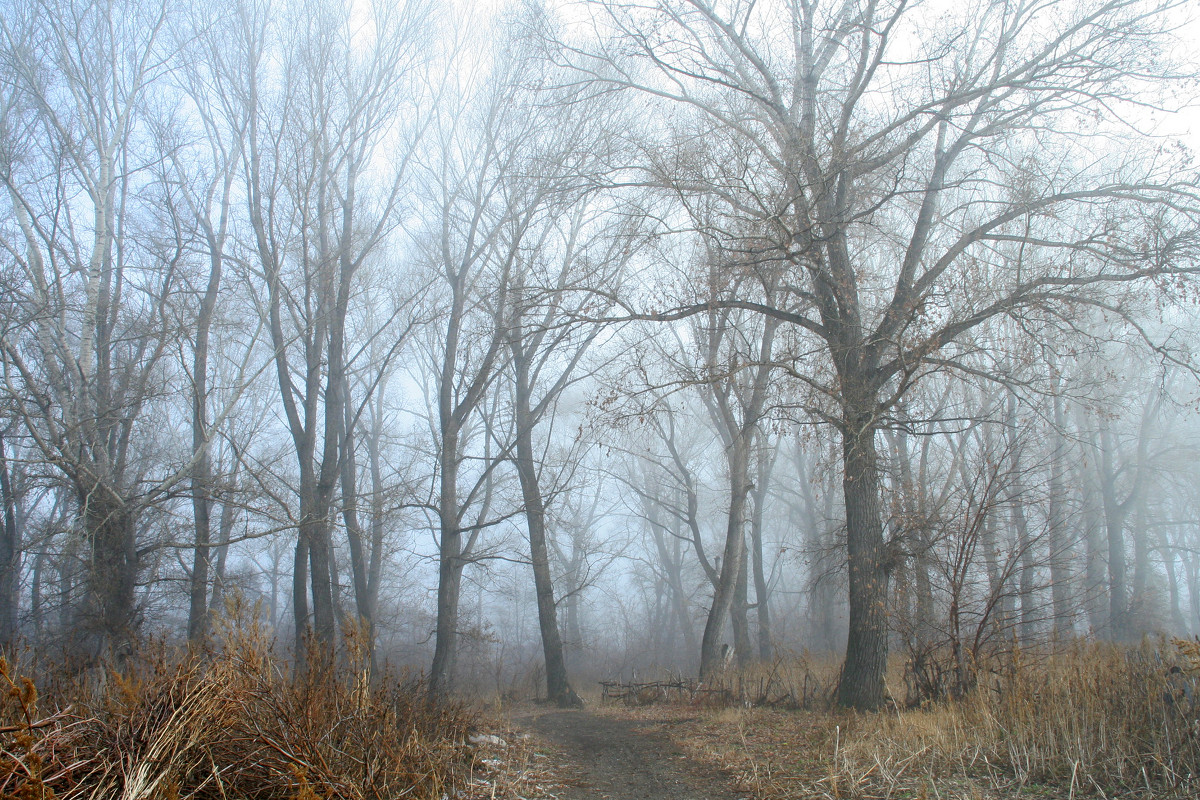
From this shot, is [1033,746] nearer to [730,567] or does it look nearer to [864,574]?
[864,574]

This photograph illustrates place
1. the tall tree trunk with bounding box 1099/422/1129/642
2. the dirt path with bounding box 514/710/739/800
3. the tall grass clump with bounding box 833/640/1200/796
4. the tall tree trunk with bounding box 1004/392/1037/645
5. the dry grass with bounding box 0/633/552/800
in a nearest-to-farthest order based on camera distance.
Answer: the dry grass with bounding box 0/633/552/800 < the tall grass clump with bounding box 833/640/1200/796 < the dirt path with bounding box 514/710/739/800 < the tall tree trunk with bounding box 1004/392/1037/645 < the tall tree trunk with bounding box 1099/422/1129/642

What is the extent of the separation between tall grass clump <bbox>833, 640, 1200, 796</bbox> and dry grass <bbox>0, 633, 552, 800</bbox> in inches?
111

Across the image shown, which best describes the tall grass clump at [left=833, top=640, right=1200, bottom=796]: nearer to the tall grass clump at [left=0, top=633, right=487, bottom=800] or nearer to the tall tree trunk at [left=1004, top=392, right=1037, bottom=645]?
the tall tree trunk at [left=1004, top=392, right=1037, bottom=645]

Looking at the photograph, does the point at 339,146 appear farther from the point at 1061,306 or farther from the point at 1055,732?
the point at 1055,732

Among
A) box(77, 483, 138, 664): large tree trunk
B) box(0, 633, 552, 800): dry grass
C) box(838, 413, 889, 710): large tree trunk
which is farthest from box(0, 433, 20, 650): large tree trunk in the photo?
box(838, 413, 889, 710): large tree trunk

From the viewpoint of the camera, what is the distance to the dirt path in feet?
15.6

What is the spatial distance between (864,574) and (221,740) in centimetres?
668

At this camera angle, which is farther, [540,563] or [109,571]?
[540,563]

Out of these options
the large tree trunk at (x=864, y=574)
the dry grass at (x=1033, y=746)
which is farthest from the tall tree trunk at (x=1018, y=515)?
the large tree trunk at (x=864, y=574)

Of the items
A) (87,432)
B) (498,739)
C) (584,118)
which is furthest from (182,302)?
(498,739)

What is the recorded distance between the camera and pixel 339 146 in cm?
1294

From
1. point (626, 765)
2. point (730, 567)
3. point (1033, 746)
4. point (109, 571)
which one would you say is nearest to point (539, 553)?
point (730, 567)

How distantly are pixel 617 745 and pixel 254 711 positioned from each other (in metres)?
4.30

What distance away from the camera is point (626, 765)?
5723 mm
